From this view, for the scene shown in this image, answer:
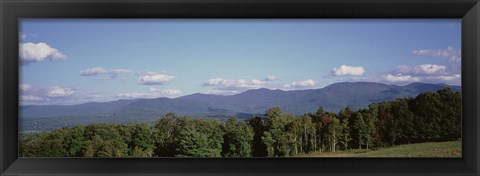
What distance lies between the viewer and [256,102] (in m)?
1.77

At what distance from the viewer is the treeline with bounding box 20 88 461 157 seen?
175 cm

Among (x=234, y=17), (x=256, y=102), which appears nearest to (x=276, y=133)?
(x=256, y=102)

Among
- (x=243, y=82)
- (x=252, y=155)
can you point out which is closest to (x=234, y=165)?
(x=252, y=155)

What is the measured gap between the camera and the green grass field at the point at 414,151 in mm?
1738

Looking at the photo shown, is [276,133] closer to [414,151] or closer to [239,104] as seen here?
[239,104]

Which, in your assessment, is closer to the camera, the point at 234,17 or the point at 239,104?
the point at 234,17

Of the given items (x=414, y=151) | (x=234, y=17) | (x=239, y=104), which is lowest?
(x=414, y=151)

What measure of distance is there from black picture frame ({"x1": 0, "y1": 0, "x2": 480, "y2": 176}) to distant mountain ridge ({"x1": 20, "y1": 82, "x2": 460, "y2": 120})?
17 cm

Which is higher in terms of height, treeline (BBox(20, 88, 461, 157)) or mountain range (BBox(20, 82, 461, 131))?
mountain range (BBox(20, 82, 461, 131))

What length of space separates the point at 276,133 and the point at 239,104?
0.54ft

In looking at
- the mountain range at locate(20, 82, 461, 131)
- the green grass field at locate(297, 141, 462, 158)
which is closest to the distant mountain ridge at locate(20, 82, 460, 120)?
the mountain range at locate(20, 82, 461, 131)

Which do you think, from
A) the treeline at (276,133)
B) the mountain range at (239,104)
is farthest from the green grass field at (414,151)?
the mountain range at (239,104)

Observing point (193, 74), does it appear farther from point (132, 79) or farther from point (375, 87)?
point (375, 87)

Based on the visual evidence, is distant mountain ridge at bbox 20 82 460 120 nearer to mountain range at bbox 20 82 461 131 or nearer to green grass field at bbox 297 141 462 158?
mountain range at bbox 20 82 461 131
